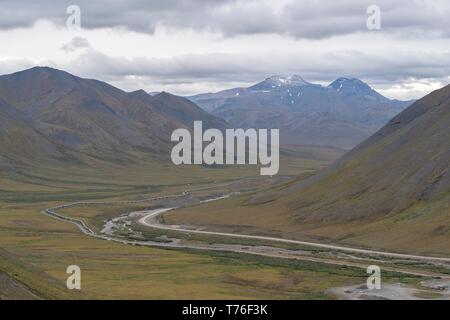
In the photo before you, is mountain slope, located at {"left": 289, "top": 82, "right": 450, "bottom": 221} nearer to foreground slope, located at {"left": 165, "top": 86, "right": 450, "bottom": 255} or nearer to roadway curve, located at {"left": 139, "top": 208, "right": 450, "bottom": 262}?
foreground slope, located at {"left": 165, "top": 86, "right": 450, "bottom": 255}

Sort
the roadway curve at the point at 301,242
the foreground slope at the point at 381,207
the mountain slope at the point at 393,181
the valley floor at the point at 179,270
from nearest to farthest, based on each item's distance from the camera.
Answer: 1. the valley floor at the point at 179,270
2. the roadway curve at the point at 301,242
3. the foreground slope at the point at 381,207
4. the mountain slope at the point at 393,181

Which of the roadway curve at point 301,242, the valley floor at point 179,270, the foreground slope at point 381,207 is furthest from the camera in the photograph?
the foreground slope at point 381,207

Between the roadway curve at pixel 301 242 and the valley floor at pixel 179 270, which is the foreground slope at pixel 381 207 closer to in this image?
the roadway curve at pixel 301 242

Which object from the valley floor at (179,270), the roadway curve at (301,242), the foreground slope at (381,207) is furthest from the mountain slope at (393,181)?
the valley floor at (179,270)

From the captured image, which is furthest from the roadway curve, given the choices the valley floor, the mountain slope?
the mountain slope

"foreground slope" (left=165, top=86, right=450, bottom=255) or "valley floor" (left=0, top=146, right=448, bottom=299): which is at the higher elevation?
"foreground slope" (left=165, top=86, right=450, bottom=255)

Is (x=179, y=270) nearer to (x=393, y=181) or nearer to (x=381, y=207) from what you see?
(x=381, y=207)

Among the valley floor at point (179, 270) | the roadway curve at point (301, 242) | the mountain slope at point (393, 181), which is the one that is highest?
the mountain slope at point (393, 181)

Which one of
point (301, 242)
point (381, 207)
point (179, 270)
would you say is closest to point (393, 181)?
point (381, 207)

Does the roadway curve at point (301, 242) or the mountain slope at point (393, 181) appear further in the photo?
the mountain slope at point (393, 181)

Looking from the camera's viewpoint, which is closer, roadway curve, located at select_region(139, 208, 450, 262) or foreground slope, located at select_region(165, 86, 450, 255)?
roadway curve, located at select_region(139, 208, 450, 262)

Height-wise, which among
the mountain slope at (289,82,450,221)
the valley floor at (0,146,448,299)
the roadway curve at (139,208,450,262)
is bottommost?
the valley floor at (0,146,448,299)

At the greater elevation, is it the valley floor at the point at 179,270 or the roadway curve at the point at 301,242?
the roadway curve at the point at 301,242
